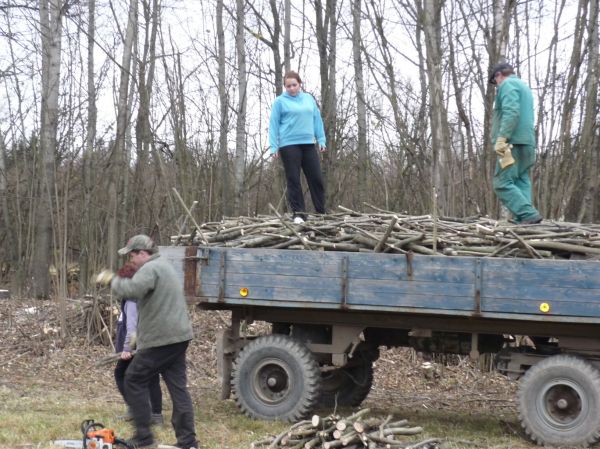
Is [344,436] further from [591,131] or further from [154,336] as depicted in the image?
[591,131]

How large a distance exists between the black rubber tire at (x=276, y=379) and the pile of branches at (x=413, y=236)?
958mm

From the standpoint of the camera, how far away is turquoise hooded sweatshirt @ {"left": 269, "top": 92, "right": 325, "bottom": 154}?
32.2 ft

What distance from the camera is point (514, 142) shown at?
8.84 m

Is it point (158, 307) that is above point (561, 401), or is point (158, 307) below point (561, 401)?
above

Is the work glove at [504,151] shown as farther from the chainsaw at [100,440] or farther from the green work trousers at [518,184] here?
the chainsaw at [100,440]

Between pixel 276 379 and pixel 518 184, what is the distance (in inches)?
119

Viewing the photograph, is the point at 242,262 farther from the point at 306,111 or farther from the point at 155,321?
the point at 306,111

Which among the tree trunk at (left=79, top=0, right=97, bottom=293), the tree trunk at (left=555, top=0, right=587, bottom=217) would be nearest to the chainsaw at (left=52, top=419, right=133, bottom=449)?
the tree trunk at (left=555, top=0, right=587, bottom=217)

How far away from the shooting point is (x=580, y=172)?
13.0 meters

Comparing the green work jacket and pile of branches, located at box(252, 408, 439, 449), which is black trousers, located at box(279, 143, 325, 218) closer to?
the green work jacket

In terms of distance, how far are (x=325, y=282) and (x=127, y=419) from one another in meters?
2.22

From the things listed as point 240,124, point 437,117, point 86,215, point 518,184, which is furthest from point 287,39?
point 518,184

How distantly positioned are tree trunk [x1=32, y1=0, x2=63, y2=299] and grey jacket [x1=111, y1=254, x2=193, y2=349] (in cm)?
1047

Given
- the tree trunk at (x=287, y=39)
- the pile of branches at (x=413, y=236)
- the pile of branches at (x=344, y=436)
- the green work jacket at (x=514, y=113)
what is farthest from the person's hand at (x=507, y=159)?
the tree trunk at (x=287, y=39)
